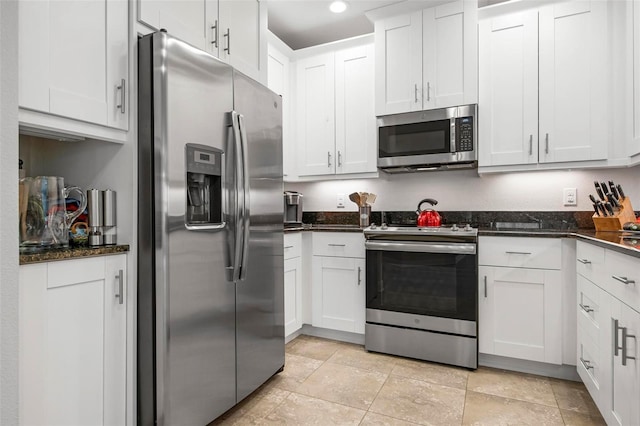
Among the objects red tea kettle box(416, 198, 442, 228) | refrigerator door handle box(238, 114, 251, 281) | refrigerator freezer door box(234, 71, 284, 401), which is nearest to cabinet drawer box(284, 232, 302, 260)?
refrigerator freezer door box(234, 71, 284, 401)

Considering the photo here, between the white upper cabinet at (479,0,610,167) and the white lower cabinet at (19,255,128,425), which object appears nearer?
the white lower cabinet at (19,255,128,425)

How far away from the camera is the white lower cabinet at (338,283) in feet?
9.43

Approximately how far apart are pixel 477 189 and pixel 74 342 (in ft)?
9.33

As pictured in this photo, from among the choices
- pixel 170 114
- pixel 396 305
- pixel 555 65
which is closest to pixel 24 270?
pixel 170 114

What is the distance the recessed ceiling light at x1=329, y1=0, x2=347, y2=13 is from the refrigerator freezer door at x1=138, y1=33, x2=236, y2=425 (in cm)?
165

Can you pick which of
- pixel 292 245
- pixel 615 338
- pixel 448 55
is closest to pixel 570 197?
Result: pixel 448 55

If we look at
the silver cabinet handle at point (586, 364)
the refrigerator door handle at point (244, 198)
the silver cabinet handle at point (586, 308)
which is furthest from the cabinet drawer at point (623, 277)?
the refrigerator door handle at point (244, 198)

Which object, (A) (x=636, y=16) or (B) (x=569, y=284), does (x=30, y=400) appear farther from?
(A) (x=636, y=16)

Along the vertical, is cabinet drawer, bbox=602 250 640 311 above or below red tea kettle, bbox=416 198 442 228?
below

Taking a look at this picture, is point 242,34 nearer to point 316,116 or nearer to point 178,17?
point 178,17

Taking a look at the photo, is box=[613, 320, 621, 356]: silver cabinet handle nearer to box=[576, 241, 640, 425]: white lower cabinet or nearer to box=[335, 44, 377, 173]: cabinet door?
box=[576, 241, 640, 425]: white lower cabinet

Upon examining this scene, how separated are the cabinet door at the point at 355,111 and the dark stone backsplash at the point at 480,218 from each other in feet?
1.64

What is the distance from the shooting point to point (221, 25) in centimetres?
202

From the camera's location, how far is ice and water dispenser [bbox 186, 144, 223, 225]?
166 cm
